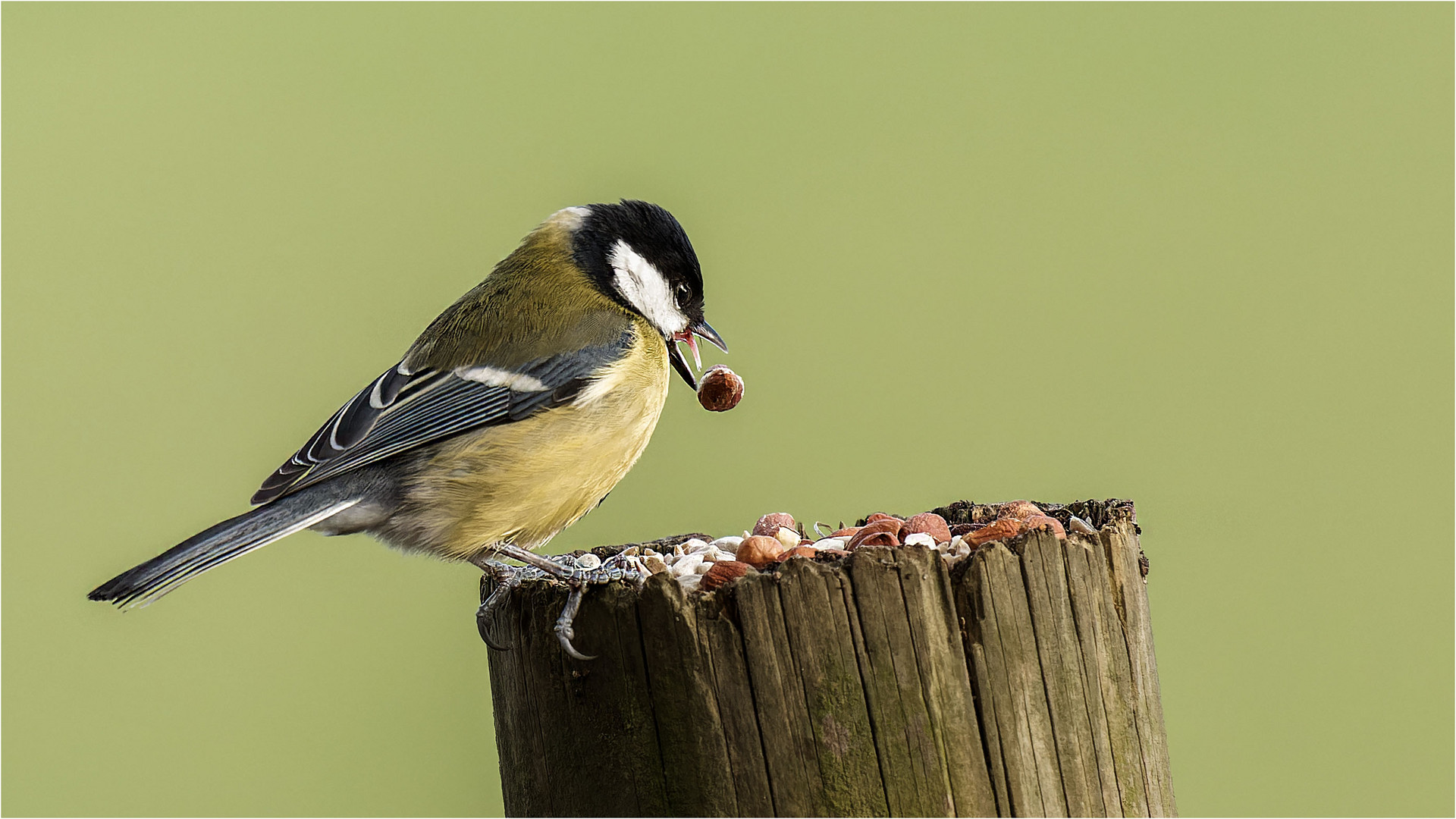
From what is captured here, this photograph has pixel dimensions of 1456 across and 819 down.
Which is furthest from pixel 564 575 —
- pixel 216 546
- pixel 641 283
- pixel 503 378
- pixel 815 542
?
pixel 641 283

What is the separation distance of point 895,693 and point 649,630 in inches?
15.3

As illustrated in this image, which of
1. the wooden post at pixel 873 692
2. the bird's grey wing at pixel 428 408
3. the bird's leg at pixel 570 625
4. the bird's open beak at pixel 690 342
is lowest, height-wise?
the wooden post at pixel 873 692

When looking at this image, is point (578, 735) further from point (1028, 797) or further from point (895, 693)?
point (1028, 797)

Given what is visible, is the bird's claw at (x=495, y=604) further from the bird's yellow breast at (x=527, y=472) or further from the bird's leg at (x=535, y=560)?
the bird's yellow breast at (x=527, y=472)

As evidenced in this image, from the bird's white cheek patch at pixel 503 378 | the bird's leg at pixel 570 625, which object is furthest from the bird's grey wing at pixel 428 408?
the bird's leg at pixel 570 625

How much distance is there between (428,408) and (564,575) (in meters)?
0.72

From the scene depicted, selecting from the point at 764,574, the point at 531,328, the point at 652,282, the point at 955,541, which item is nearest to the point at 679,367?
the point at 652,282

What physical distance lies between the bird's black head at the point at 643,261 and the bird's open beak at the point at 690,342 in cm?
5

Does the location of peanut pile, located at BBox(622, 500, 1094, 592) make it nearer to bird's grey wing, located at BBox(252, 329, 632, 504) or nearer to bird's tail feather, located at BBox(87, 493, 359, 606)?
bird's grey wing, located at BBox(252, 329, 632, 504)

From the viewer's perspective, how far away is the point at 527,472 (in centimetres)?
262

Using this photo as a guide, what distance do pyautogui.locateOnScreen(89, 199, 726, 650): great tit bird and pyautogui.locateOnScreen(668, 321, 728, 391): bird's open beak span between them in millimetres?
246

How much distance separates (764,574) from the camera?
160 cm

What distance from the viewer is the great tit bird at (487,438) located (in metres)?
2.61

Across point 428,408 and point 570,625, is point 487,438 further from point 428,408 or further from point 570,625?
point 570,625
